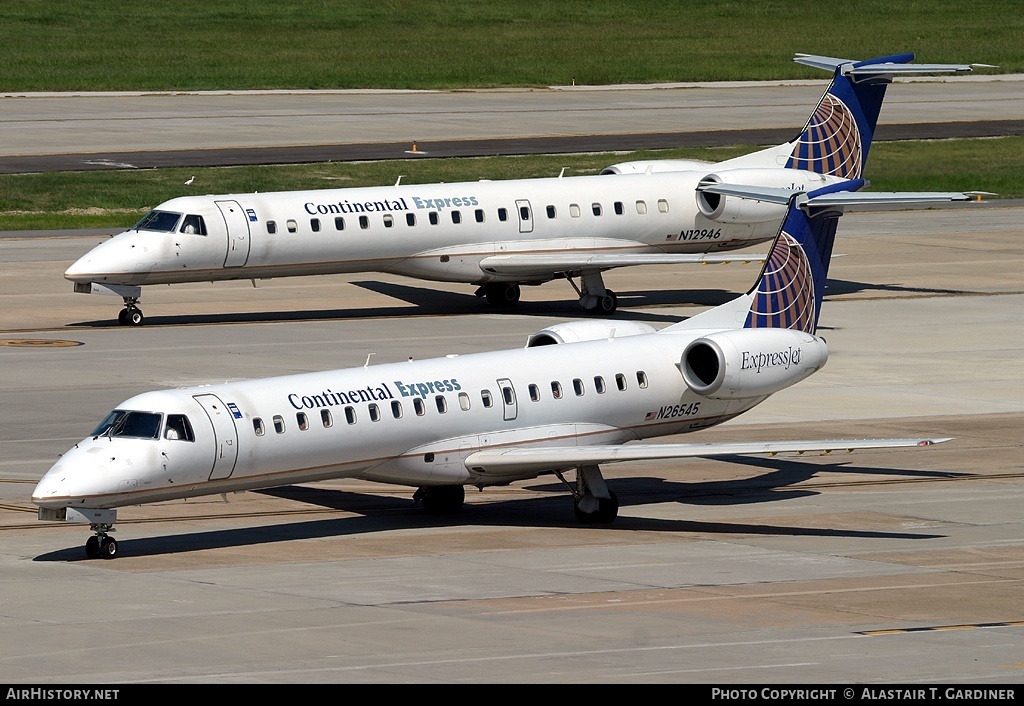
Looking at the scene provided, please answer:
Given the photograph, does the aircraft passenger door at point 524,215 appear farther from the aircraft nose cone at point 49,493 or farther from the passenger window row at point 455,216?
the aircraft nose cone at point 49,493

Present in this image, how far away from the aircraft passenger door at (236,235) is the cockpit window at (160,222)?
3.89 ft

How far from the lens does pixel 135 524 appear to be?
100 feet

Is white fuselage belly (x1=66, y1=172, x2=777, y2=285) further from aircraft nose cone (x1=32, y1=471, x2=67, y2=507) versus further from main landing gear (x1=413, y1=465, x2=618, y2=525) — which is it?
aircraft nose cone (x1=32, y1=471, x2=67, y2=507)

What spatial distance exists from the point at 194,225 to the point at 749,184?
1491 cm

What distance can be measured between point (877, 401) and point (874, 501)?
31.9 feet

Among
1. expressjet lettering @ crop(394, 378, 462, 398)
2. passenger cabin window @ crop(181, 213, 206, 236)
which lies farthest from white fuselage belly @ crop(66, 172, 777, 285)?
expressjet lettering @ crop(394, 378, 462, 398)

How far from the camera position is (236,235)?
5028 cm

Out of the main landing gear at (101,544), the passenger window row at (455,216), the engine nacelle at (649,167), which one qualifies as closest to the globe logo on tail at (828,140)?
the engine nacelle at (649,167)

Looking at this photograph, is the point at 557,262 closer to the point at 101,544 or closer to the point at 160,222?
the point at 160,222

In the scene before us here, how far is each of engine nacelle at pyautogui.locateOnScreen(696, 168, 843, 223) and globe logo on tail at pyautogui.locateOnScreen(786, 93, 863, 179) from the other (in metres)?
0.33

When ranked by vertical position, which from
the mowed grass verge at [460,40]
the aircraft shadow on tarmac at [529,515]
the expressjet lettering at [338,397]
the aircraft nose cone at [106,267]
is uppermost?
the mowed grass verge at [460,40]

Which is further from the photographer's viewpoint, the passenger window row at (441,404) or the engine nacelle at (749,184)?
the engine nacelle at (749,184)

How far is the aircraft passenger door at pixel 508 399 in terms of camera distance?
30984mm

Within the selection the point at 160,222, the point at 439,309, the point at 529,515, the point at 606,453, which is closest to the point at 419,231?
the point at 439,309
